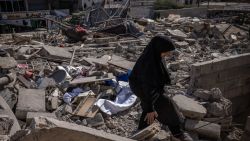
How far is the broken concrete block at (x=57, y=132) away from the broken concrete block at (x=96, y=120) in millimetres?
1456

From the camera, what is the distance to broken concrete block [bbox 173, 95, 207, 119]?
16.5ft

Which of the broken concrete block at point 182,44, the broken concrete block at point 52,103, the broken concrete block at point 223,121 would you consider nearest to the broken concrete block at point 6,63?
the broken concrete block at point 52,103

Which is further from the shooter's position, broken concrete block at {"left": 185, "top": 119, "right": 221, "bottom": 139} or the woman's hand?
broken concrete block at {"left": 185, "top": 119, "right": 221, "bottom": 139}

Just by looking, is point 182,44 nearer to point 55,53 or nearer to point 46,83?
point 55,53

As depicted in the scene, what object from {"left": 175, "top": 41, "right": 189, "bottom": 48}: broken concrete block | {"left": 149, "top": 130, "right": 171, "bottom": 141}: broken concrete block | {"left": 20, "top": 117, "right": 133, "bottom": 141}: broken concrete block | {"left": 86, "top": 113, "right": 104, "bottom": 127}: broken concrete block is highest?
{"left": 20, "top": 117, "right": 133, "bottom": 141}: broken concrete block

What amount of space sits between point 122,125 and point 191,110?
1260mm

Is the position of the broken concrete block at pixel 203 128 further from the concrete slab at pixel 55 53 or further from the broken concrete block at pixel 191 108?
the concrete slab at pixel 55 53

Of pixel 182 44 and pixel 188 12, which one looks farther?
pixel 188 12

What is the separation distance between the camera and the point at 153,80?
12.5ft

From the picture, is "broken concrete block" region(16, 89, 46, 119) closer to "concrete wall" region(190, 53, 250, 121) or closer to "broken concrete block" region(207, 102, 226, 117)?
"broken concrete block" region(207, 102, 226, 117)

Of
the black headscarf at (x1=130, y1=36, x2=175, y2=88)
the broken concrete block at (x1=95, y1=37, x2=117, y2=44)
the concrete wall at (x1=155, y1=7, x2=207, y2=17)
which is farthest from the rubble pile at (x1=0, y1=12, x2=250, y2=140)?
the concrete wall at (x1=155, y1=7, x2=207, y2=17)

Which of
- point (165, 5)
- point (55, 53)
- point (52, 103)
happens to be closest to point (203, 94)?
point (52, 103)

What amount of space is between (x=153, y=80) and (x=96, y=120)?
5.43 feet

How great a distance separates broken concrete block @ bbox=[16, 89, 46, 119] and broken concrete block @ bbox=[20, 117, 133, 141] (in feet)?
6.05
